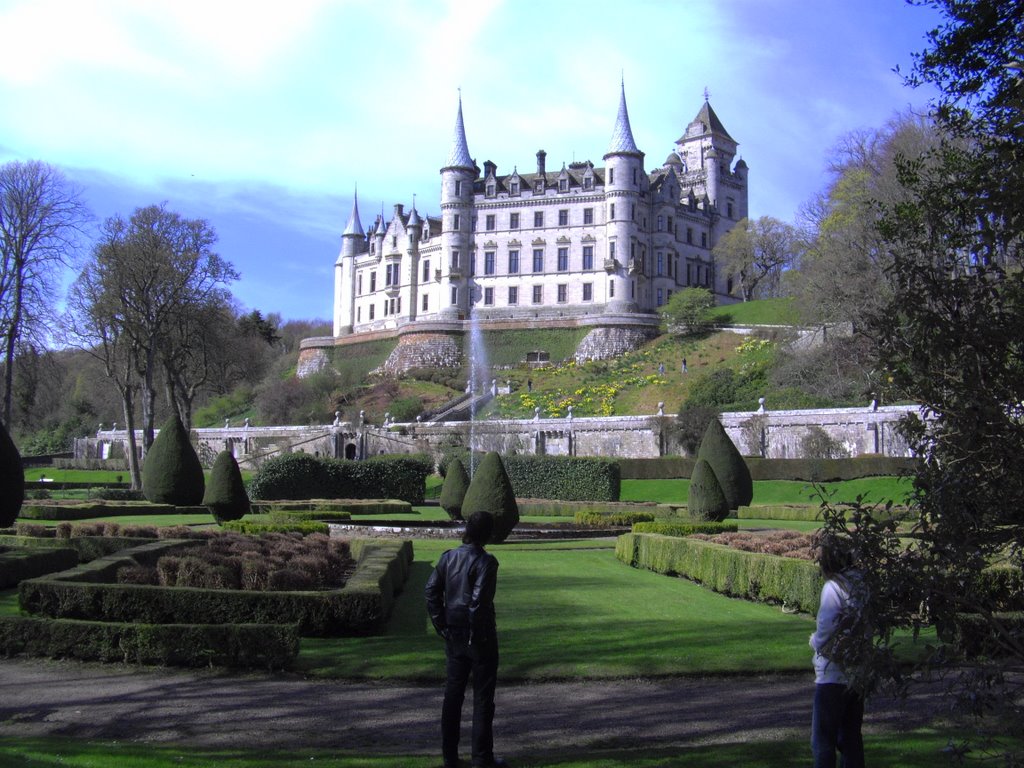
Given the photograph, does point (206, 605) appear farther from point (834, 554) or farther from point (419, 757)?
point (834, 554)

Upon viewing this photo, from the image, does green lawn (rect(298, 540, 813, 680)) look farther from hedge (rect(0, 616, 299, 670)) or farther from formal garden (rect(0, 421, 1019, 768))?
hedge (rect(0, 616, 299, 670))

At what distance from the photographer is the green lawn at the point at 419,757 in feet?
21.4

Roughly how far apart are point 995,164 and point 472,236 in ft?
260

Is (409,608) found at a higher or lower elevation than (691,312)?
lower

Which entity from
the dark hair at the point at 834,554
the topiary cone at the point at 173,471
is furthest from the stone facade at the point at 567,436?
the dark hair at the point at 834,554

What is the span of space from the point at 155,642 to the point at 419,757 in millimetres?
4008

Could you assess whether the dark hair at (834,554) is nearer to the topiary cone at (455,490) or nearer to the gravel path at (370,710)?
the gravel path at (370,710)

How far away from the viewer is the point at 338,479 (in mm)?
35969

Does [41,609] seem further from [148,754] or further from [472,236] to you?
[472,236]

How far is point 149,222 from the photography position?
43.8 meters

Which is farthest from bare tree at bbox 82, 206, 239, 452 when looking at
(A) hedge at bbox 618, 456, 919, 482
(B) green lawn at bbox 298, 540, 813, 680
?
(B) green lawn at bbox 298, 540, 813, 680

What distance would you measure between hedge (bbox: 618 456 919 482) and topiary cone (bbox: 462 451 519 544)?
1766cm

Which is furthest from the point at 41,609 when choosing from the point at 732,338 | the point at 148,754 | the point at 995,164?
the point at 732,338

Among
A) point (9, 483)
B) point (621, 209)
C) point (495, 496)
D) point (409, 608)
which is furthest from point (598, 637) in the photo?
point (621, 209)
